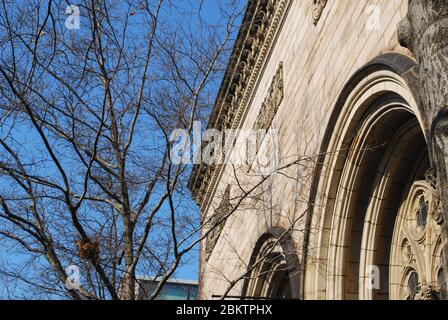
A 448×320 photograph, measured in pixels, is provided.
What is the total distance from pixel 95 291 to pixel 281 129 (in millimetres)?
6492

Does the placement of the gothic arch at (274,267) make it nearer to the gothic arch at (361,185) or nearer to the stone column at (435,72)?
the gothic arch at (361,185)

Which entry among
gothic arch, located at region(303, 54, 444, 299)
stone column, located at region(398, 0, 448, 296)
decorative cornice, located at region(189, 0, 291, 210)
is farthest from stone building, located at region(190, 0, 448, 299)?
decorative cornice, located at region(189, 0, 291, 210)

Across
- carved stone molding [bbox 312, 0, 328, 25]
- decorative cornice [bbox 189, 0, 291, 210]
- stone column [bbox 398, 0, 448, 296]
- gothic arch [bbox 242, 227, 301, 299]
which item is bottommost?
stone column [bbox 398, 0, 448, 296]

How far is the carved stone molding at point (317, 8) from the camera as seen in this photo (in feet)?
47.2

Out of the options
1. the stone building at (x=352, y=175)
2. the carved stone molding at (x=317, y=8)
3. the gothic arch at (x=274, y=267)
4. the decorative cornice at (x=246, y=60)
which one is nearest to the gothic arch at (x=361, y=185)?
the stone building at (x=352, y=175)

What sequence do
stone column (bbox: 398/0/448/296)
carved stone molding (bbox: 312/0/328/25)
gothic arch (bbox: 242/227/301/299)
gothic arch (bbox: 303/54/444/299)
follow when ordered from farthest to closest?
1. carved stone molding (bbox: 312/0/328/25)
2. gothic arch (bbox: 242/227/301/299)
3. gothic arch (bbox: 303/54/444/299)
4. stone column (bbox: 398/0/448/296)

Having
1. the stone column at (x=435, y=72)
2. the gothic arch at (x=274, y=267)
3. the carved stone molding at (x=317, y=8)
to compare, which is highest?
the carved stone molding at (x=317, y=8)

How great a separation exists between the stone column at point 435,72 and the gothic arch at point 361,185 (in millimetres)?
4291

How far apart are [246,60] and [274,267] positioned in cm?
724

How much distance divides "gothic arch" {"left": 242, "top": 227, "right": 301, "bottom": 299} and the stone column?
6.89 metres

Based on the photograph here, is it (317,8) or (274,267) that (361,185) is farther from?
(317,8)

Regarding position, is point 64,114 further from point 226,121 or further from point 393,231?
point 226,121

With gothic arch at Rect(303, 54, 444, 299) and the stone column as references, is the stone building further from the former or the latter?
the stone column

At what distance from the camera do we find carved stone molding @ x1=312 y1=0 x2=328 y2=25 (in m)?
14.4
